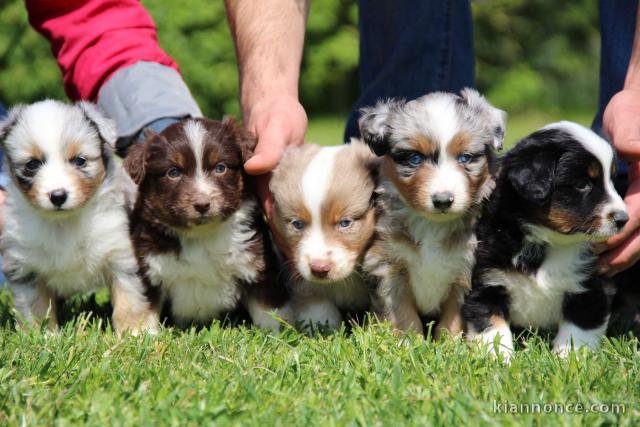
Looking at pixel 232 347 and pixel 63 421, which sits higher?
pixel 63 421

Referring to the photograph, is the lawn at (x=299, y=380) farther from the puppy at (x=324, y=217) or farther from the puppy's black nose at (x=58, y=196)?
the puppy's black nose at (x=58, y=196)

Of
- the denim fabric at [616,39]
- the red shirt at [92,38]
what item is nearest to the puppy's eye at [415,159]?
the denim fabric at [616,39]

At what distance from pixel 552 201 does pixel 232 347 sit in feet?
6.36

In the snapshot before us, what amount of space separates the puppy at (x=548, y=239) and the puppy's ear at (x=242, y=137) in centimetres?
149

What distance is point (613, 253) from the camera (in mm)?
4574

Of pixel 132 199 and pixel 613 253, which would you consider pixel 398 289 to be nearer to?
pixel 613 253

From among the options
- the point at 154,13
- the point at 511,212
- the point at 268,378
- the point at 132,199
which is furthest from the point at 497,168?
the point at 154,13

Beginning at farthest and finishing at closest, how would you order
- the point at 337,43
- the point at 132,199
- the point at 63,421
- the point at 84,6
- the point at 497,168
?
the point at 337,43, the point at 84,6, the point at 132,199, the point at 497,168, the point at 63,421

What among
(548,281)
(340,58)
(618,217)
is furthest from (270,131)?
(340,58)

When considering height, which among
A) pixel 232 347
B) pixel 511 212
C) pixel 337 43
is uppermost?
pixel 511 212

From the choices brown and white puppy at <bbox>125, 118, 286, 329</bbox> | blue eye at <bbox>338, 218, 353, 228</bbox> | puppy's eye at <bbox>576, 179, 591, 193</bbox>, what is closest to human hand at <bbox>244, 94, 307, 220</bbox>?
brown and white puppy at <bbox>125, 118, 286, 329</bbox>

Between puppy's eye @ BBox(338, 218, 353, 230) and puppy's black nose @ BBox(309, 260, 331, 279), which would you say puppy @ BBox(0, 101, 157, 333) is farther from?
puppy's eye @ BBox(338, 218, 353, 230)

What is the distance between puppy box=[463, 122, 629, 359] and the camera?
4273 millimetres

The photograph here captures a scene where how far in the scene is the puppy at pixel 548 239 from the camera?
14.0 ft
